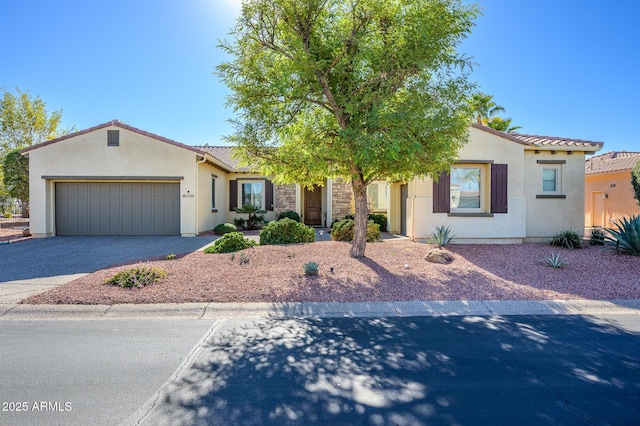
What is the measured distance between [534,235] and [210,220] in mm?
13106

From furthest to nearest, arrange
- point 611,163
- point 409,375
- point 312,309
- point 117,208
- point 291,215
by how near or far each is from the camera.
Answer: point 611,163 < point 291,215 < point 117,208 < point 312,309 < point 409,375

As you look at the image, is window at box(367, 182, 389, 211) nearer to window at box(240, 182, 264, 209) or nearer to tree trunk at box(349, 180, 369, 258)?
window at box(240, 182, 264, 209)

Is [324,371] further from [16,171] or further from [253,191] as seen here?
[16,171]

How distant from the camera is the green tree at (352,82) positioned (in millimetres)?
6500

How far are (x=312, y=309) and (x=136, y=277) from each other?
3495mm

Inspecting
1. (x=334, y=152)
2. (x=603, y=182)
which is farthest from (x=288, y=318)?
(x=603, y=182)

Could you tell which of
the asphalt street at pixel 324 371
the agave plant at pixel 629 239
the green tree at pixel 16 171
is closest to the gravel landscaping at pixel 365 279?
the agave plant at pixel 629 239

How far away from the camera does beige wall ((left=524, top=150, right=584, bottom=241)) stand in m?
Result: 11.9

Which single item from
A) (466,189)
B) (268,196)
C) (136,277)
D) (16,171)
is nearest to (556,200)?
(466,189)

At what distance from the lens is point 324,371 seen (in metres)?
3.58

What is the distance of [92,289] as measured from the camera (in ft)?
20.4

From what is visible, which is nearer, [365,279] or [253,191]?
[365,279]

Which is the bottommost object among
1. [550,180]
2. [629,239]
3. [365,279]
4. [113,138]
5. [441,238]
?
[365,279]

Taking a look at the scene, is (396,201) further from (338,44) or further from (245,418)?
(245,418)
